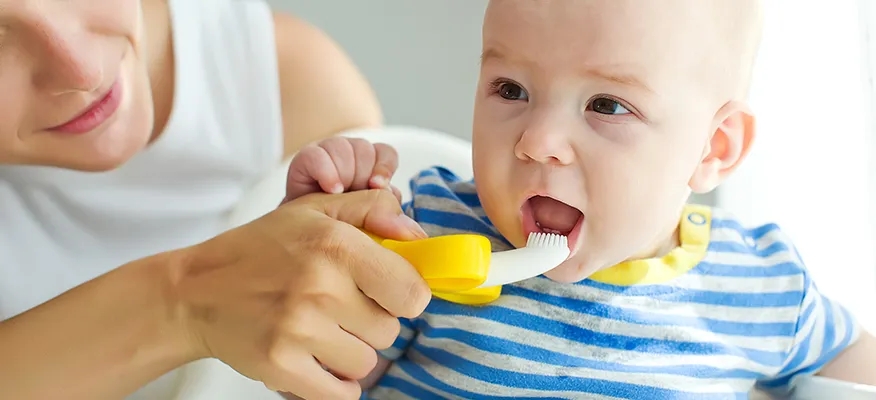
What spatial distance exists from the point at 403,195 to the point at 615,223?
36 cm

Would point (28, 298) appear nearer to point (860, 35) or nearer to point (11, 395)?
point (11, 395)

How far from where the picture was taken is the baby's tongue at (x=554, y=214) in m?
0.56

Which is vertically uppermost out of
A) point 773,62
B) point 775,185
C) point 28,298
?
point 773,62

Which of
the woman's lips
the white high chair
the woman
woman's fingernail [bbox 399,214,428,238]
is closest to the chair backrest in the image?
the white high chair

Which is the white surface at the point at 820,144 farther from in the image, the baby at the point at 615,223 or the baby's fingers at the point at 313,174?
the baby's fingers at the point at 313,174

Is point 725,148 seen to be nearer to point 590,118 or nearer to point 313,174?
point 590,118

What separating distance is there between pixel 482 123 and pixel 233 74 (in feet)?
1.40

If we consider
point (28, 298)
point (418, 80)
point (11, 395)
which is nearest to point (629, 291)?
point (11, 395)

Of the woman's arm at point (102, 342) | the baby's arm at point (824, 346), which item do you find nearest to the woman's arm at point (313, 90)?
the woman's arm at point (102, 342)

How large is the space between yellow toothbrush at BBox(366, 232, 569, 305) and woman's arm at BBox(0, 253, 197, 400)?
0.16m

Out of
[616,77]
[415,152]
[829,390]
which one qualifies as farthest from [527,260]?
[415,152]

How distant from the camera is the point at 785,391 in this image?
670 mm

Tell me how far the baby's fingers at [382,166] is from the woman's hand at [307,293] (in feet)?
0.10

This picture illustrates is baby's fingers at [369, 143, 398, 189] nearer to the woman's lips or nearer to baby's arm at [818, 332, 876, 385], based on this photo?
the woman's lips
